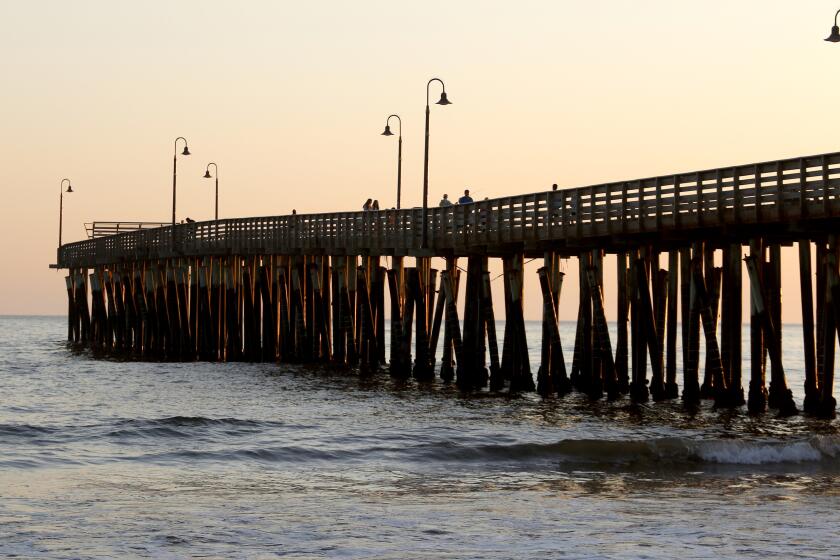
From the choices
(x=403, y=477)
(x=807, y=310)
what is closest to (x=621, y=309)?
(x=807, y=310)

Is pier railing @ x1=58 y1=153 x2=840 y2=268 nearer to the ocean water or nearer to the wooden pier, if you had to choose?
the wooden pier

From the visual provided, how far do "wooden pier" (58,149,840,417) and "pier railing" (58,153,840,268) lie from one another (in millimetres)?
42

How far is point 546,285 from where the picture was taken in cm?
3672

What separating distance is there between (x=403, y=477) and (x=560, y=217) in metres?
14.4

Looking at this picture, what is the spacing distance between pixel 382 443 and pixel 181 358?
32.8 metres

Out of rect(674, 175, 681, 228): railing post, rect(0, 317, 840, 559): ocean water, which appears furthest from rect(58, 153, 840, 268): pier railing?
rect(0, 317, 840, 559): ocean water

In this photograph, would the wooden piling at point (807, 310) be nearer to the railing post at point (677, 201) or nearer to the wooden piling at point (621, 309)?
the railing post at point (677, 201)

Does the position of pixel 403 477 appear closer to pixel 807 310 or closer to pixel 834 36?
pixel 807 310

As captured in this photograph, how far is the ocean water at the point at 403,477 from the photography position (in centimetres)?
1673

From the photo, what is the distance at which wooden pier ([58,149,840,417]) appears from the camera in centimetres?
2969

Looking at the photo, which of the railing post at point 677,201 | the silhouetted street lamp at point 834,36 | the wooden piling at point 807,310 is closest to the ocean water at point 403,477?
the wooden piling at point 807,310

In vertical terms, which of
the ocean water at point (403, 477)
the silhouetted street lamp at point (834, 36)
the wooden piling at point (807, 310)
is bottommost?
the ocean water at point (403, 477)

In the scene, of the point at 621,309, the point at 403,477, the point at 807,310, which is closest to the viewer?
the point at 403,477

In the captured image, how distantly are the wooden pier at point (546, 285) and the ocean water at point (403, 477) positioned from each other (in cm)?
137
